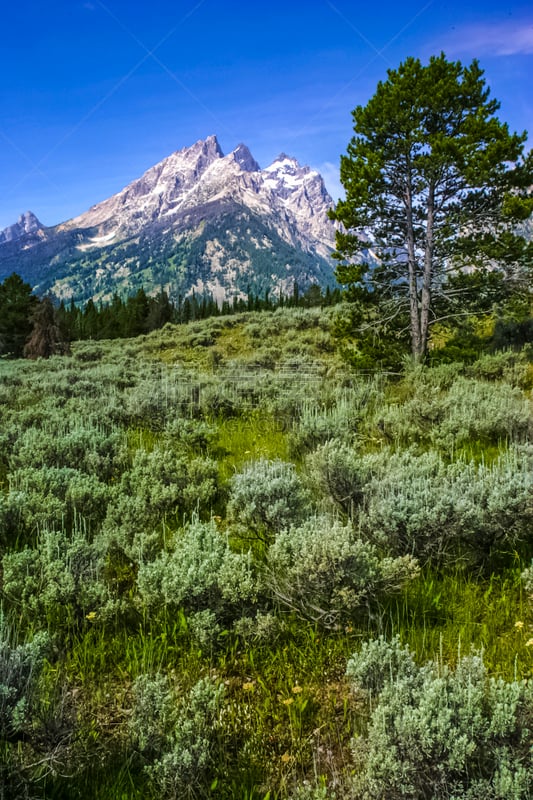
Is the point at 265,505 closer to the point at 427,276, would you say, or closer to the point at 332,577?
the point at 332,577

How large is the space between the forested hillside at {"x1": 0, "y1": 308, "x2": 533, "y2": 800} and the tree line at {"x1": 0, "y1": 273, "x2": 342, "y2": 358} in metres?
23.5

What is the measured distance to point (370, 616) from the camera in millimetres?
2949

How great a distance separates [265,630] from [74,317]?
274 ft

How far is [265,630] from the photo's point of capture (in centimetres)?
287

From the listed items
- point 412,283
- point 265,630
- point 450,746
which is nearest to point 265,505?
point 265,630

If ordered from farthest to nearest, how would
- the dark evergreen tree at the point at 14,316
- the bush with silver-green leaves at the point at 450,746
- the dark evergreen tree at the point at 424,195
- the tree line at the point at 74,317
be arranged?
the dark evergreen tree at the point at 14,316 → the tree line at the point at 74,317 → the dark evergreen tree at the point at 424,195 → the bush with silver-green leaves at the point at 450,746

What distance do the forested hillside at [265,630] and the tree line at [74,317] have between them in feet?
77.0

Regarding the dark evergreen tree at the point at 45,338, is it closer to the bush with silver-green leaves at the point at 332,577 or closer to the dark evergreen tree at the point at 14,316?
the dark evergreen tree at the point at 14,316

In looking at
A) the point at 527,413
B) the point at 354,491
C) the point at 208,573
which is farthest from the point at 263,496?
the point at 527,413

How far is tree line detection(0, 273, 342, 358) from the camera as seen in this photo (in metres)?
27.1

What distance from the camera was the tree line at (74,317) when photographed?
88.8ft

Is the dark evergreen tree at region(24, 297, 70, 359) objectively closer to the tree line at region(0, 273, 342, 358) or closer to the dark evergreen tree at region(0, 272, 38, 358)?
the tree line at region(0, 273, 342, 358)

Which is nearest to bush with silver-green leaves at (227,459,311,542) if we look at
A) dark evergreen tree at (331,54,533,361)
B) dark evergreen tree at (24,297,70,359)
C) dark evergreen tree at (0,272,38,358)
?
dark evergreen tree at (331,54,533,361)

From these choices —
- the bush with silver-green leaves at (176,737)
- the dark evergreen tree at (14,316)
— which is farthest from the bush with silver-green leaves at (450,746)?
the dark evergreen tree at (14,316)
